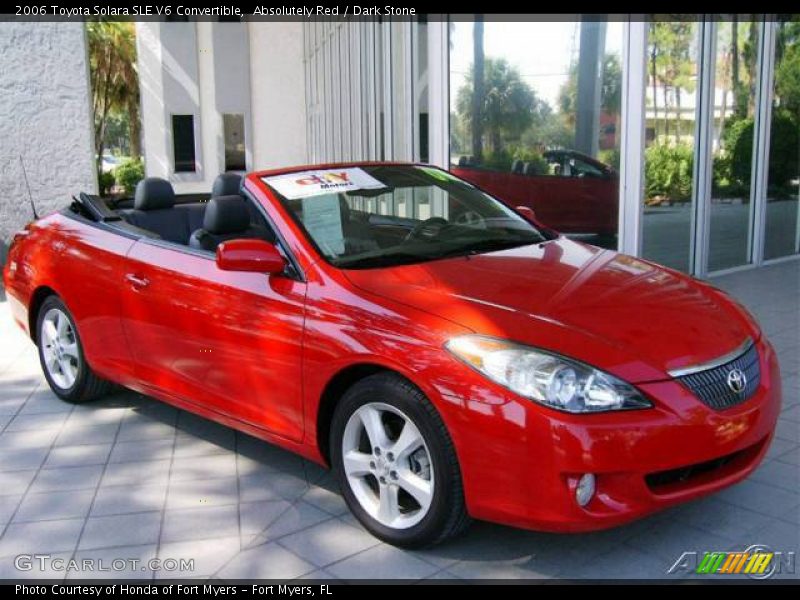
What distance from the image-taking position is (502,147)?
9.12 m

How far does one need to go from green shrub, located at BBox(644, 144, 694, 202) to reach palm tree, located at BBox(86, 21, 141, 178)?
87.6ft

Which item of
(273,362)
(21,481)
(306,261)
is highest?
(306,261)

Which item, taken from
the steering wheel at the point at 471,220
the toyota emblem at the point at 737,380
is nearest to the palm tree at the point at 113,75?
the steering wheel at the point at 471,220

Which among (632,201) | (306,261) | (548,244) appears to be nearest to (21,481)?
(306,261)

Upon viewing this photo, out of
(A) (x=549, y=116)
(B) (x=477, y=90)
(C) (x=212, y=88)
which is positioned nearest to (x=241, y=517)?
(A) (x=549, y=116)

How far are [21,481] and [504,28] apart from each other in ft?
21.4

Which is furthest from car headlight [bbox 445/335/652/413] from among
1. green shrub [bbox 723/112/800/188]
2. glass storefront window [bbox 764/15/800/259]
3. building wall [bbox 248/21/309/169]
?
building wall [bbox 248/21/309/169]

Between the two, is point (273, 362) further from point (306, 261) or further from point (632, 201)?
point (632, 201)

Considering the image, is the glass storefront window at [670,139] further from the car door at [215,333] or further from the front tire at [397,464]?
the front tire at [397,464]

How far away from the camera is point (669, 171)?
870 centimetres

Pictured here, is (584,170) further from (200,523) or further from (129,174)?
(129,174)

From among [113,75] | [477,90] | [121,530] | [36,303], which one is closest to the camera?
[121,530]

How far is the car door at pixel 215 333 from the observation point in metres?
3.88

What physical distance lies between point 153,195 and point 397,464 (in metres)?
3.15
